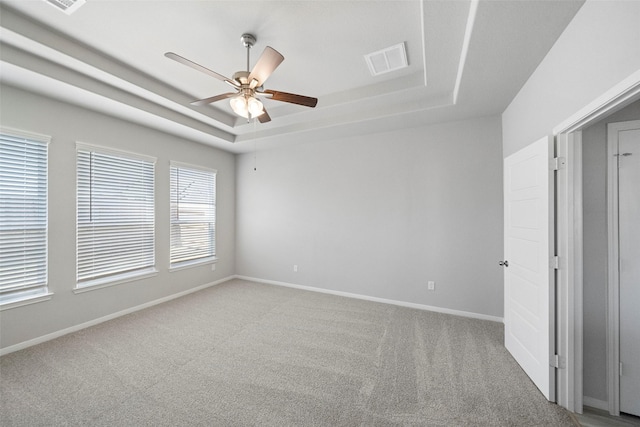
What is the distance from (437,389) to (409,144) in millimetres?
3040

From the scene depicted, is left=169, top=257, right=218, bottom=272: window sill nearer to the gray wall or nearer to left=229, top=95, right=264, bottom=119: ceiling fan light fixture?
left=229, top=95, right=264, bottom=119: ceiling fan light fixture

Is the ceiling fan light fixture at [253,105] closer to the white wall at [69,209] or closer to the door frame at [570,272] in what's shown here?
the door frame at [570,272]

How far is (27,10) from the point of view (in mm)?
1834

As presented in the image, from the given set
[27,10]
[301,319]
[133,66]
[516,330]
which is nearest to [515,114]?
[516,330]

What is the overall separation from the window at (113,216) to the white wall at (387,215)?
181cm

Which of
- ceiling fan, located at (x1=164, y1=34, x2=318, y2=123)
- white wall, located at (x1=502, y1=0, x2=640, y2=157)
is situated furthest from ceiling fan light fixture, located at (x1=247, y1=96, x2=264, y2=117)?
white wall, located at (x1=502, y1=0, x2=640, y2=157)

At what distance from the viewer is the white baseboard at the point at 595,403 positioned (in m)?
1.85

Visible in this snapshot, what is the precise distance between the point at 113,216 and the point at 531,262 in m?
4.83

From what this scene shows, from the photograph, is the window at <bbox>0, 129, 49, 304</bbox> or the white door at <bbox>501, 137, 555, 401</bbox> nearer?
the white door at <bbox>501, 137, 555, 401</bbox>

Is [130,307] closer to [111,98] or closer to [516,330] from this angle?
[111,98]

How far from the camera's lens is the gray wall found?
6.11ft

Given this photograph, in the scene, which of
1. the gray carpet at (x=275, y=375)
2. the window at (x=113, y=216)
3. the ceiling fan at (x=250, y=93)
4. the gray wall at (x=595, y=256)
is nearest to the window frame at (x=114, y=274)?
the window at (x=113, y=216)

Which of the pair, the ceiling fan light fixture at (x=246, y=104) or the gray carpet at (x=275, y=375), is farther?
the ceiling fan light fixture at (x=246, y=104)

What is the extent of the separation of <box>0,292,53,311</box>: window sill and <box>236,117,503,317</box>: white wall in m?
2.88
